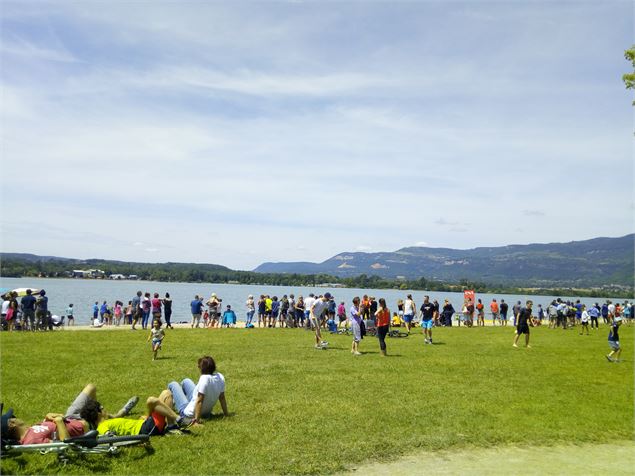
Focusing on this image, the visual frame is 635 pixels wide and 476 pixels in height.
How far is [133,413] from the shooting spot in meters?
8.69

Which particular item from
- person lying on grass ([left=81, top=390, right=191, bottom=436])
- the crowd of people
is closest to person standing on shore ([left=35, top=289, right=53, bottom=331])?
the crowd of people

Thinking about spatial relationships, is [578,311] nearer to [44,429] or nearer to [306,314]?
[306,314]

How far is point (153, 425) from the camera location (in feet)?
23.8

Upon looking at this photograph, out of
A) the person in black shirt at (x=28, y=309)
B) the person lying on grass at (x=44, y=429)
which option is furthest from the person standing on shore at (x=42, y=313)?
the person lying on grass at (x=44, y=429)

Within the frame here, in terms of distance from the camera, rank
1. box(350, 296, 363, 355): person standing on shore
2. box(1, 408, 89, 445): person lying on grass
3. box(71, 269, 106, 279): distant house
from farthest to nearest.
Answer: box(71, 269, 106, 279): distant house < box(350, 296, 363, 355): person standing on shore < box(1, 408, 89, 445): person lying on grass

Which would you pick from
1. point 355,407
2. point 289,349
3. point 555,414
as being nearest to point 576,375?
point 555,414

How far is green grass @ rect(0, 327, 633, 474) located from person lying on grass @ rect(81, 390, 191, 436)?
24cm

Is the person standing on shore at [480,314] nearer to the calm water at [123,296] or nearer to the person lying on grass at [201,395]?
the calm water at [123,296]

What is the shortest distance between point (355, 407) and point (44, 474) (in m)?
5.23

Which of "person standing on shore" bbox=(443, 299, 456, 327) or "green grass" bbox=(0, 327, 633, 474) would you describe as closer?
"green grass" bbox=(0, 327, 633, 474)

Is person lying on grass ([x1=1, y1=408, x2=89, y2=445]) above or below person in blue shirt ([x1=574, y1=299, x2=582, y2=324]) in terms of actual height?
above

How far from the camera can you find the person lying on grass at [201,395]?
8.16 m

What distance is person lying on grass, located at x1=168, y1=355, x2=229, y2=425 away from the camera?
8156 millimetres

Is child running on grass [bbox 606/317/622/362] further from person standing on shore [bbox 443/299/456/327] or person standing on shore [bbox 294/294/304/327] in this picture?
person standing on shore [bbox 294/294/304/327]
